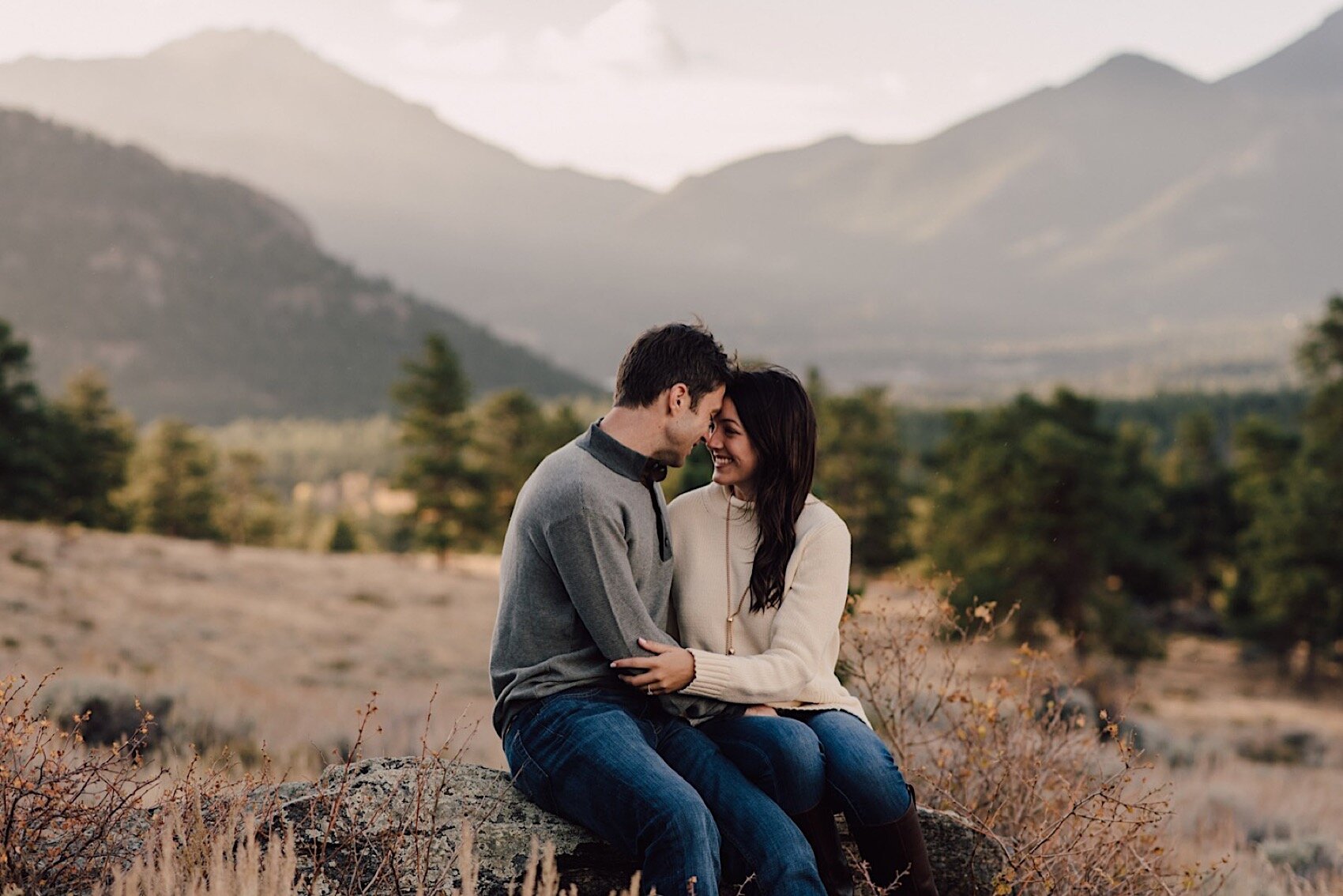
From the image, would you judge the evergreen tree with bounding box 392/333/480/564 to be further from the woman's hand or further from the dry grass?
the woman's hand

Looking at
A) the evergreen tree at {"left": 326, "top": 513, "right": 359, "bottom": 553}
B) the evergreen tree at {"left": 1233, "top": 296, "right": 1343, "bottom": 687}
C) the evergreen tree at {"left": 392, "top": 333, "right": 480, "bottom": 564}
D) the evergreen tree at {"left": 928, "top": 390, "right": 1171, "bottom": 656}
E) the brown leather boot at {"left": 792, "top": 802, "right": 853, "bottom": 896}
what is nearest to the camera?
the brown leather boot at {"left": 792, "top": 802, "right": 853, "bottom": 896}

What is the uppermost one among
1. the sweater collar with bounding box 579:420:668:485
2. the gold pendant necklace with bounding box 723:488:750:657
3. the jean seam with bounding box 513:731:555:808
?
the sweater collar with bounding box 579:420:668:485

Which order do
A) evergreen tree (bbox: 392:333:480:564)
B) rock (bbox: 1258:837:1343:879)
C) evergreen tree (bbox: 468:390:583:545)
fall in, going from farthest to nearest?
evergreen tree (bbox: 468:390:583:545), evergreen tree (bbox: 392:333:480:564), rock (bbox: 1258:837:1343:879)

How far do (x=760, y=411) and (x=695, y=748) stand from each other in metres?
1.35

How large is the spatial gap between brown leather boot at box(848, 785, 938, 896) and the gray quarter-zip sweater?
105 cm

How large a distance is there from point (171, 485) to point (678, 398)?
156 ft

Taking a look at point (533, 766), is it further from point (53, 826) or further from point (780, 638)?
point (53, 826)

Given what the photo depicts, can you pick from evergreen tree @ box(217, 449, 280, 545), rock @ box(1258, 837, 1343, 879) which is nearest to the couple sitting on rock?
rock @ box(1258, 837, 1343, 879)

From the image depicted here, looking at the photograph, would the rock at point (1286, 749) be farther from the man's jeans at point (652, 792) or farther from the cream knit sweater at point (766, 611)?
the man's jeans at point (652, 792)

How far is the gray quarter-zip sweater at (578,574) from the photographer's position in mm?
3781

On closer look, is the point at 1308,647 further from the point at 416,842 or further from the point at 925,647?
the point at 416,842

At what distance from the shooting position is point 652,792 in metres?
3.51

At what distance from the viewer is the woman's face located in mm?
4301

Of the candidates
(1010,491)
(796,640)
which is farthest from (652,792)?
(1010,491)
